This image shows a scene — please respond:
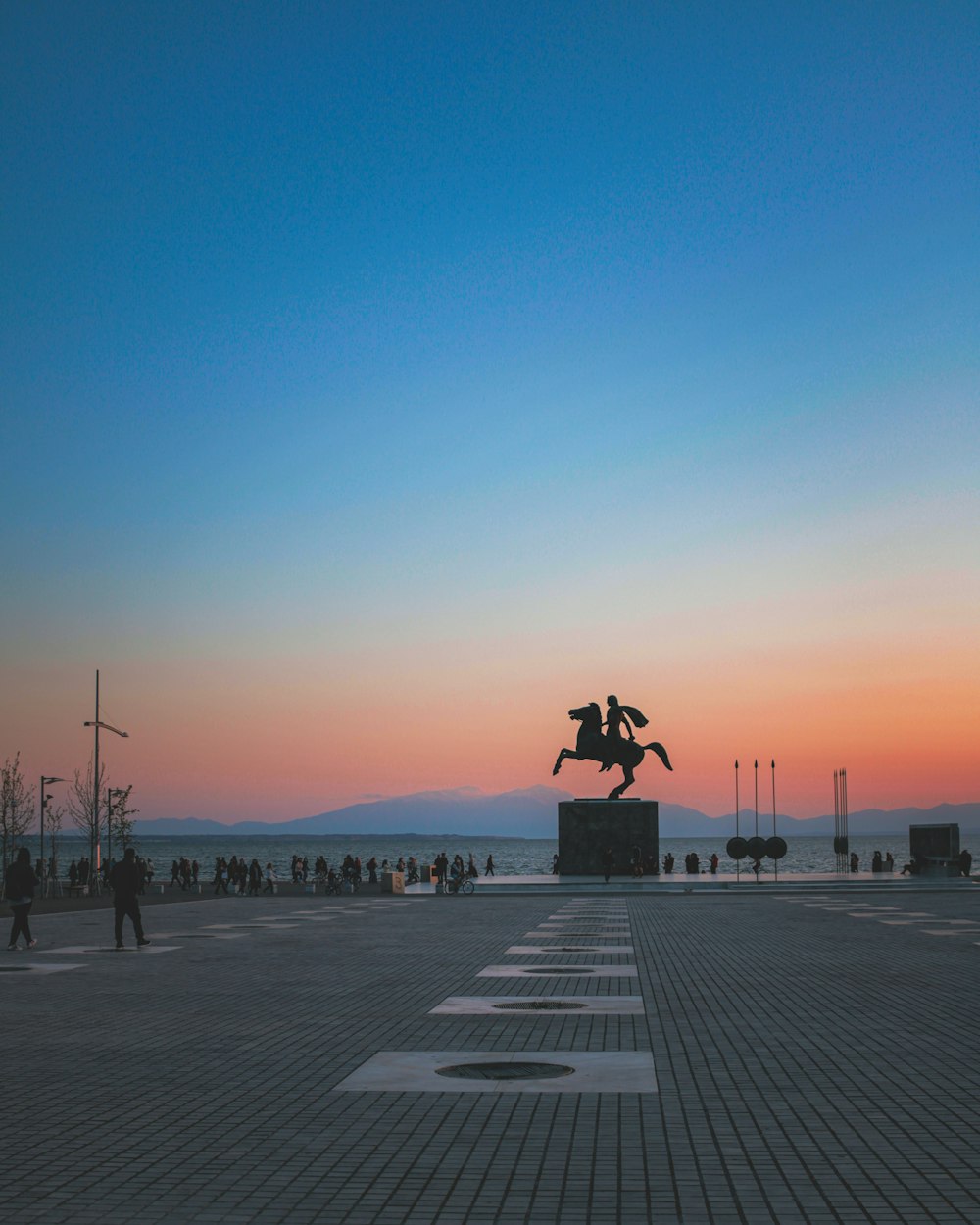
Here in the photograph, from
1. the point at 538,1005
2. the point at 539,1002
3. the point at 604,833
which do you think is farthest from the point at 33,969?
the point at 604,833

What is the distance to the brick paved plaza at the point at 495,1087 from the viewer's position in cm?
623

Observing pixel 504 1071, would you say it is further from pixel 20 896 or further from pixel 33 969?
pixel 20 896

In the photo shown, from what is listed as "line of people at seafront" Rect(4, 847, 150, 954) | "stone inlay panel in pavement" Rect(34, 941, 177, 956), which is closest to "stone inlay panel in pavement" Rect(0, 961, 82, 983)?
"stone inlay panel in pavement" Rect(34, 941, 177, 956)

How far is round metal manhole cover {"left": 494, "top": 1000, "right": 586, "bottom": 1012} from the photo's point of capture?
41.1 ft

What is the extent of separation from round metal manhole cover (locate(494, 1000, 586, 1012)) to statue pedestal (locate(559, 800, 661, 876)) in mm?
34365

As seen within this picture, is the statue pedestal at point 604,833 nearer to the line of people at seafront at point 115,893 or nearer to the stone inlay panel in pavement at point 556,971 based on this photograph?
the line of people at seafront at point 115,893

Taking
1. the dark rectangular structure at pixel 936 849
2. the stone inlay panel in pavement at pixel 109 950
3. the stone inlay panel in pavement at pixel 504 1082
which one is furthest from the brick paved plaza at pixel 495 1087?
the dark rectangular structure at pixel 936 849

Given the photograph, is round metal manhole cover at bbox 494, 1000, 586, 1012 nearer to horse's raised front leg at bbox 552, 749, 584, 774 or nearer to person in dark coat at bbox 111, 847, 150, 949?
person in dark coat at bbox 111, 847, 150, 949

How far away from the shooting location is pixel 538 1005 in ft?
42.0

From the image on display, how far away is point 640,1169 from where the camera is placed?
665 centimetres

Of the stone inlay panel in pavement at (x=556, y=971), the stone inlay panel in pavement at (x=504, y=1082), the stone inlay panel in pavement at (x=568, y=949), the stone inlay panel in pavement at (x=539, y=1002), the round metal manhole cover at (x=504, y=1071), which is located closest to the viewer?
the stone inlay panel in pavement at (x=504, y=1082)

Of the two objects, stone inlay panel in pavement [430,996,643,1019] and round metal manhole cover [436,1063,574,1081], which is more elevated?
round metal manhole cover [436,1063,574,1081]

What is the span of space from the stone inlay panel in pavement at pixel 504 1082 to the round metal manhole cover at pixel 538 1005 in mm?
2387

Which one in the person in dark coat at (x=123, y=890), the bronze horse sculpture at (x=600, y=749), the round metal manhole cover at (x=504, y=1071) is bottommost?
the round metal manhole cover at (x=504, y=1071)
